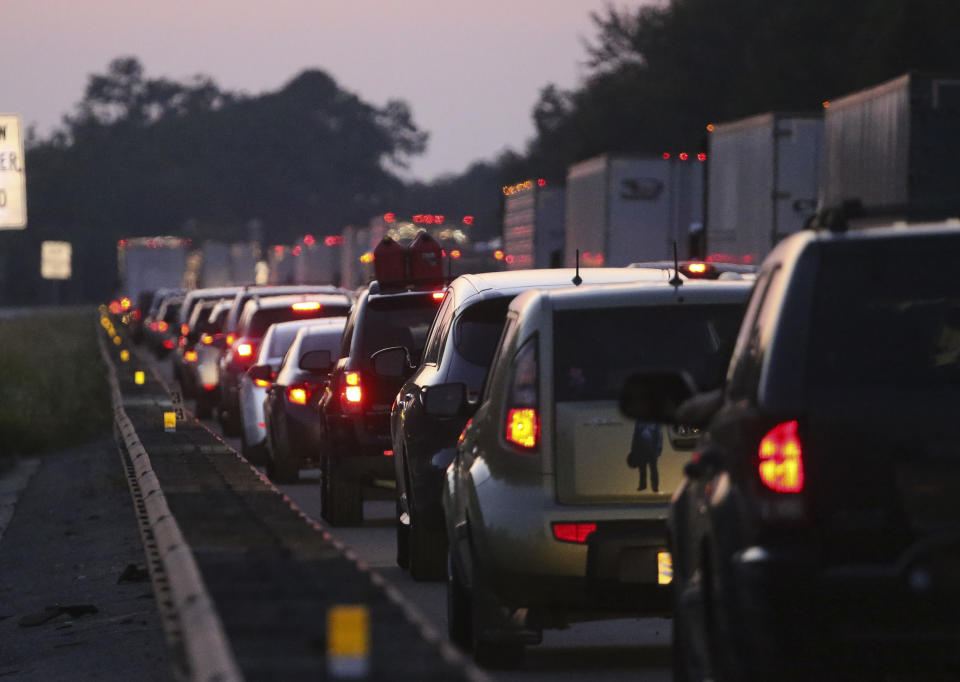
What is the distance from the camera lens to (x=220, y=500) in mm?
10297

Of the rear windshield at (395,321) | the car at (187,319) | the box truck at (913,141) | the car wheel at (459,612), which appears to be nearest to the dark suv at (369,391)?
the rear windshield at (395,321)

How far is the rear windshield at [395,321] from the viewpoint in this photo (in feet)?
50.8

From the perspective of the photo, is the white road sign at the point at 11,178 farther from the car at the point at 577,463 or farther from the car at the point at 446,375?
the car at the point at 577,463

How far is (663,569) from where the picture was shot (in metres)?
8.81

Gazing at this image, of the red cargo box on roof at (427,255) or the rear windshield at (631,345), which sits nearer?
the rear windshield at (631,345)

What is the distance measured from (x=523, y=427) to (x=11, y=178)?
2387 centimetres

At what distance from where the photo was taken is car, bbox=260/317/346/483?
19188 millimetres

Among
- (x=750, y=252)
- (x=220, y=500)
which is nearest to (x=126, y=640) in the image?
(x=220, y=500)

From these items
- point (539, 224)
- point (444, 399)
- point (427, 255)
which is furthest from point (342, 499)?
point (539, 224)

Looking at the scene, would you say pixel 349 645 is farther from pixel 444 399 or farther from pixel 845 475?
pixel 444 399

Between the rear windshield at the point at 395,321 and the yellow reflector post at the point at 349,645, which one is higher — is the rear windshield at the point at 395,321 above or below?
above

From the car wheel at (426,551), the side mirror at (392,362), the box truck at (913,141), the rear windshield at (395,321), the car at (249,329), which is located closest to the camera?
the car wheel at (426,551)

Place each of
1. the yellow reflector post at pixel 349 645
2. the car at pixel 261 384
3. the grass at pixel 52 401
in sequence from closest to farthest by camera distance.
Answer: the yellow reflector post at pixel 349 645 → the car at pixel 261 384 → the grass at pixel 52 401

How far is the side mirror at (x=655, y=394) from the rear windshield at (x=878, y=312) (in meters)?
0.81
